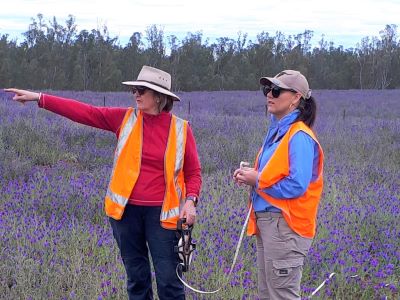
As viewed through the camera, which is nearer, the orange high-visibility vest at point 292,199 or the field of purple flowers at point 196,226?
the orange high-visibility vest at point 292,199

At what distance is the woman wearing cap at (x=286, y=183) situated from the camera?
292 cm

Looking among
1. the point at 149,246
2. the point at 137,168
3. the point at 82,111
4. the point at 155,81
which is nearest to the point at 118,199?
the point at 137,168

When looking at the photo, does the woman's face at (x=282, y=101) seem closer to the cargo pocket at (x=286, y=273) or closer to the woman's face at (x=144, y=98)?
the woman's face at (x=144, y=98)

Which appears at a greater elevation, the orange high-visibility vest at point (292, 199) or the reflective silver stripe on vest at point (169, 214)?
the orange high-visibility vest at point (292, 199)

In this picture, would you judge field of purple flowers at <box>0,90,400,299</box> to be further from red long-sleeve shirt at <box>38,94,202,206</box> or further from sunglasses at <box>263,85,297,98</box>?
sunglasses at <box>263,85,297,98</box>

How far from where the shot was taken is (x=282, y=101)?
309 centimetres

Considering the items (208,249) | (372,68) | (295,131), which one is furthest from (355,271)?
(372,68)

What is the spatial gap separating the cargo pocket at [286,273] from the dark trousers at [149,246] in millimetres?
599

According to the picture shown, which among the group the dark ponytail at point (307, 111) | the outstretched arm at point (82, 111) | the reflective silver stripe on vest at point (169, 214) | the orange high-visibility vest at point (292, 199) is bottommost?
the reflective silver stripe on vest at point (169, 214)

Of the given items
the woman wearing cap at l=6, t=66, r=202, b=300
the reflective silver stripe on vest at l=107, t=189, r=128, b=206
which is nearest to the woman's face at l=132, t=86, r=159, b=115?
the woman wearing cap at l=6, t=66, r=202, b=300

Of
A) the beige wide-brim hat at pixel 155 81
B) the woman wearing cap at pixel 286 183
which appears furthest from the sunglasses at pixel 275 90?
the beige wide-brim hat at pixel 155 81

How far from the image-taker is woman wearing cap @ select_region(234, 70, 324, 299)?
292cm

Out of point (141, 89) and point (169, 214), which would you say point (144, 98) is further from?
point (169, 214)

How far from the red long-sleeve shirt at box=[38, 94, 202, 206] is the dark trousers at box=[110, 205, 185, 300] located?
0.30 feet
